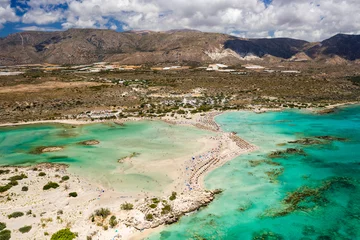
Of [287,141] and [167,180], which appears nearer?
[167,180]

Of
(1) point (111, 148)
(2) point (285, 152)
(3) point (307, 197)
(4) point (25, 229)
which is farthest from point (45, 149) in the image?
(3) point (307, 197)

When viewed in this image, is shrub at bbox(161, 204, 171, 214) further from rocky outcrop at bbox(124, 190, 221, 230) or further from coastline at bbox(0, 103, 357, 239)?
coastline at bbox(0, 103, 357, 239)

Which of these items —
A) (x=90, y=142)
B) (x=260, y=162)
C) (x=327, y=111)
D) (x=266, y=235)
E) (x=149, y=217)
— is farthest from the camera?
(x=327, y=111)

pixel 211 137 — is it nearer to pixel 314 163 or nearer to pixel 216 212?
pixel 314 163

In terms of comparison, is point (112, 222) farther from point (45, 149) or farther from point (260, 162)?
point (45, 149)

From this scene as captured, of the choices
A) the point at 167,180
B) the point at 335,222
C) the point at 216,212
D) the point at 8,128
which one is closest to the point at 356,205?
the point at 335,222

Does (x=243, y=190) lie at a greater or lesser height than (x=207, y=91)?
lesser

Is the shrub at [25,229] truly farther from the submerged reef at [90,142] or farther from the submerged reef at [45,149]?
the submerged reef at [90,142]

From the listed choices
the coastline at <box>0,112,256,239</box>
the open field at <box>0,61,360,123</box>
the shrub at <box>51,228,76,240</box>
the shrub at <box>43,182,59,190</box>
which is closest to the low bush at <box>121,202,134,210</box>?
the coastline at <box>0,112,256,239</box>
